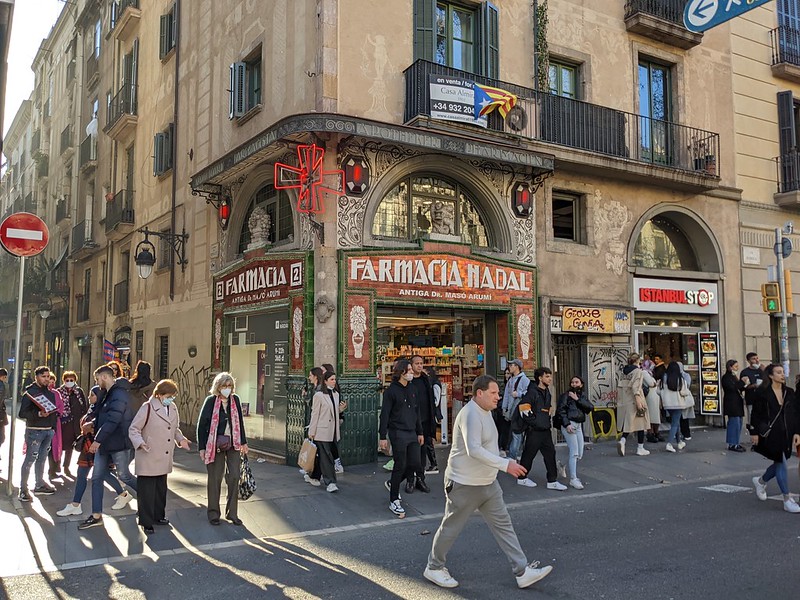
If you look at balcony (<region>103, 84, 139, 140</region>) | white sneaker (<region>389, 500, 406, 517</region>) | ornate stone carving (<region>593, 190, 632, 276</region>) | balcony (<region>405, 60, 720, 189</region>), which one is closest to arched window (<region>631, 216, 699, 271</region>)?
ornate stone carving (<region>593, 190, 632, 276</region>)

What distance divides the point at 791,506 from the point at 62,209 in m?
28.8

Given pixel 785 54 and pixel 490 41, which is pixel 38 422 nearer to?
pixel 490 41

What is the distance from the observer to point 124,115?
20.4 m

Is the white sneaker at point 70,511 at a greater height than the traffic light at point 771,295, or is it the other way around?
the traffic light at point 771,295

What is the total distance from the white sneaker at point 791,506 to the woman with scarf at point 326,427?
5.62 m

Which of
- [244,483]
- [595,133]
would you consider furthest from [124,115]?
[244,483]

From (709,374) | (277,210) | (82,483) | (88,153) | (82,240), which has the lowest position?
(82,483)

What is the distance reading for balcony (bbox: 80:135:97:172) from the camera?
81.6 ft

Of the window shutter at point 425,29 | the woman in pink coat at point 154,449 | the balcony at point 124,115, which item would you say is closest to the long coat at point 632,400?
the window shutter at point 425,29

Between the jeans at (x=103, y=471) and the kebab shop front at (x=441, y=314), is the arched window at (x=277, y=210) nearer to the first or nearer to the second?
the kebab shop front at (x=441, y=314)

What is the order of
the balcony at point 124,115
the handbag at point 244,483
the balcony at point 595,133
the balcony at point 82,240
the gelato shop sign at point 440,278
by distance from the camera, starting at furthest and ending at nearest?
the balcony at point 82,240 < the balcony at point 124,115 < the balcony at point 595,133 < the gelato shop sign at point 440,278 < the handbag at point 244,483

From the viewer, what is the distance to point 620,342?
14.7 metres

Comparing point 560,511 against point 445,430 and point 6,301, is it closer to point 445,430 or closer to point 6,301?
point 445,430

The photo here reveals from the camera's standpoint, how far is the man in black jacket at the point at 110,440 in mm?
7602
